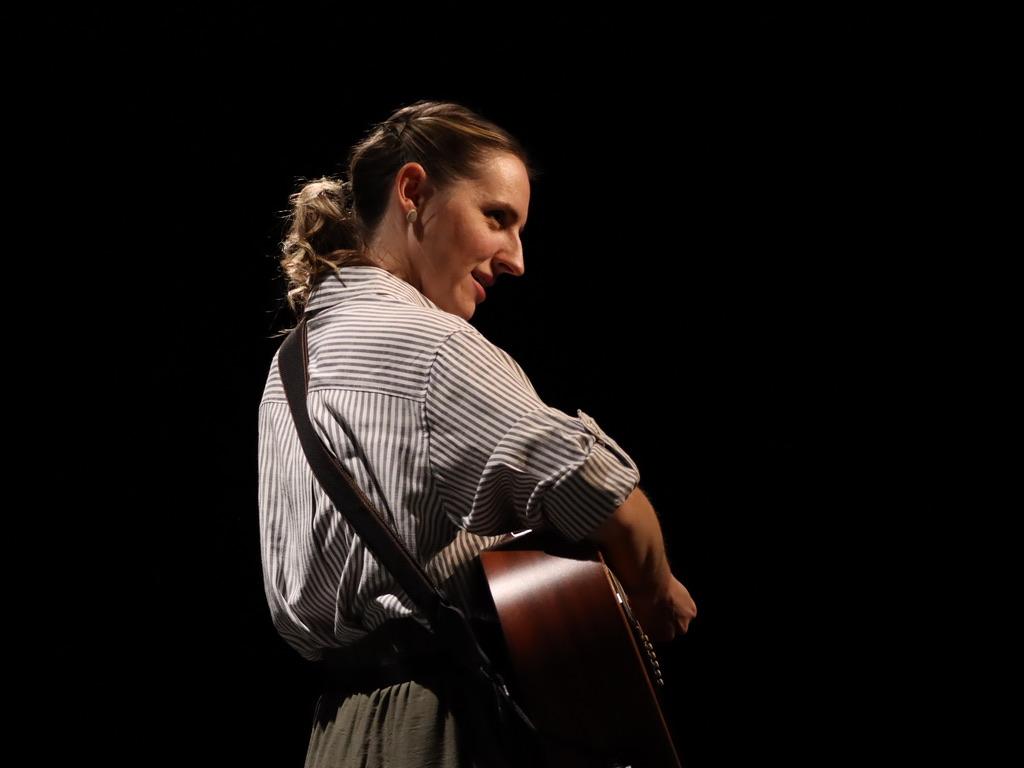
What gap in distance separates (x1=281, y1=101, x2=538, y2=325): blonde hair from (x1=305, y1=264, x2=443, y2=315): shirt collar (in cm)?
6

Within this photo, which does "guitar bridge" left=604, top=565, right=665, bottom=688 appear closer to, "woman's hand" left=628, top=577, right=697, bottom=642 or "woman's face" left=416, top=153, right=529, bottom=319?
"woman's hand" left=628, top=577, right=697, bottom=642

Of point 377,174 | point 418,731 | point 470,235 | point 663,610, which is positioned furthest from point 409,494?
point 377,174

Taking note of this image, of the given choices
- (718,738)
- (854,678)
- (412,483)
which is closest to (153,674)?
(718,738)

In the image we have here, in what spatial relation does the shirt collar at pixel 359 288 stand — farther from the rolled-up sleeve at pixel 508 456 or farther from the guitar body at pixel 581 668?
the guitar body at pixel 581 668

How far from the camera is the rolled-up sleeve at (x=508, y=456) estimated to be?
991mm

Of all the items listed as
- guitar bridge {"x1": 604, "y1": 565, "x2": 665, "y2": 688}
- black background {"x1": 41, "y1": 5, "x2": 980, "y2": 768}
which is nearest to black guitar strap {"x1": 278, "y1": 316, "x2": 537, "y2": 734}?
guitar bridge {"x1": 604, "y1": 565, "x2": 665, "y2": 688}

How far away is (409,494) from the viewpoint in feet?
3.52

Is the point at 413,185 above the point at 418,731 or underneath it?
above

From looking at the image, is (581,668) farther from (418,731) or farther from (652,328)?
(652,328)

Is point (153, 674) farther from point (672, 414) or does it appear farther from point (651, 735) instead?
point (651, 735)

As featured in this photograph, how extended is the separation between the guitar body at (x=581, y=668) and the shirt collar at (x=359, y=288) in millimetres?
414

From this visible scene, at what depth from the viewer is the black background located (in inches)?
95.6

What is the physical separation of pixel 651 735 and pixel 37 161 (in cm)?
209

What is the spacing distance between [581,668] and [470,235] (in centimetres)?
69
